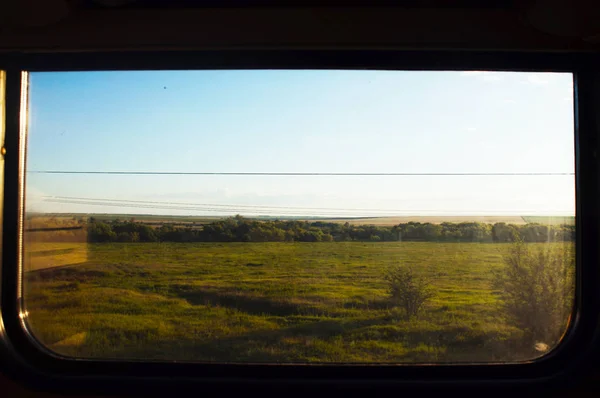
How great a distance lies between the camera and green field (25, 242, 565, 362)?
5.86ft

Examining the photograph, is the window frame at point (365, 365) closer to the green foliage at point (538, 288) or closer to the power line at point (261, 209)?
the green foliage at point (538, 288)

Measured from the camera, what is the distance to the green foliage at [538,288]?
1.80 metres

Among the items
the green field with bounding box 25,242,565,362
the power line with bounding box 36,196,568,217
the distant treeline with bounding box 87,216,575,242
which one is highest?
the power line with bounding box 36,196,568,217

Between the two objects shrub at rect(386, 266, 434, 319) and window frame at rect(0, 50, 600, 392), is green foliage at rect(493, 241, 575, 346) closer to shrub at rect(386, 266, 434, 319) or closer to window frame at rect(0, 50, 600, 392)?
window frame at rect(0, 50, 600, 392)

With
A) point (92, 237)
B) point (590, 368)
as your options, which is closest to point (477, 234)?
point (590, 368)

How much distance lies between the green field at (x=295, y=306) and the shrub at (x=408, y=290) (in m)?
0.03

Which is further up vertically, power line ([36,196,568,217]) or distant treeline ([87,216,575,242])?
A: power line ([36,196,568,217])

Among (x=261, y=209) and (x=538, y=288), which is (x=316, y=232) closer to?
(x=261, y=209)

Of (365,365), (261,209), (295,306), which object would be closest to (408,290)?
(365,365)

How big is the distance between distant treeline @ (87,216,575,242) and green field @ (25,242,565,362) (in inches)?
1.4

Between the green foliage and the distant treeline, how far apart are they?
0.07 meters

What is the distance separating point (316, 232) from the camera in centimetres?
182

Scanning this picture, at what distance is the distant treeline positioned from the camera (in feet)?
5.90

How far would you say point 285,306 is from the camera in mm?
1804
